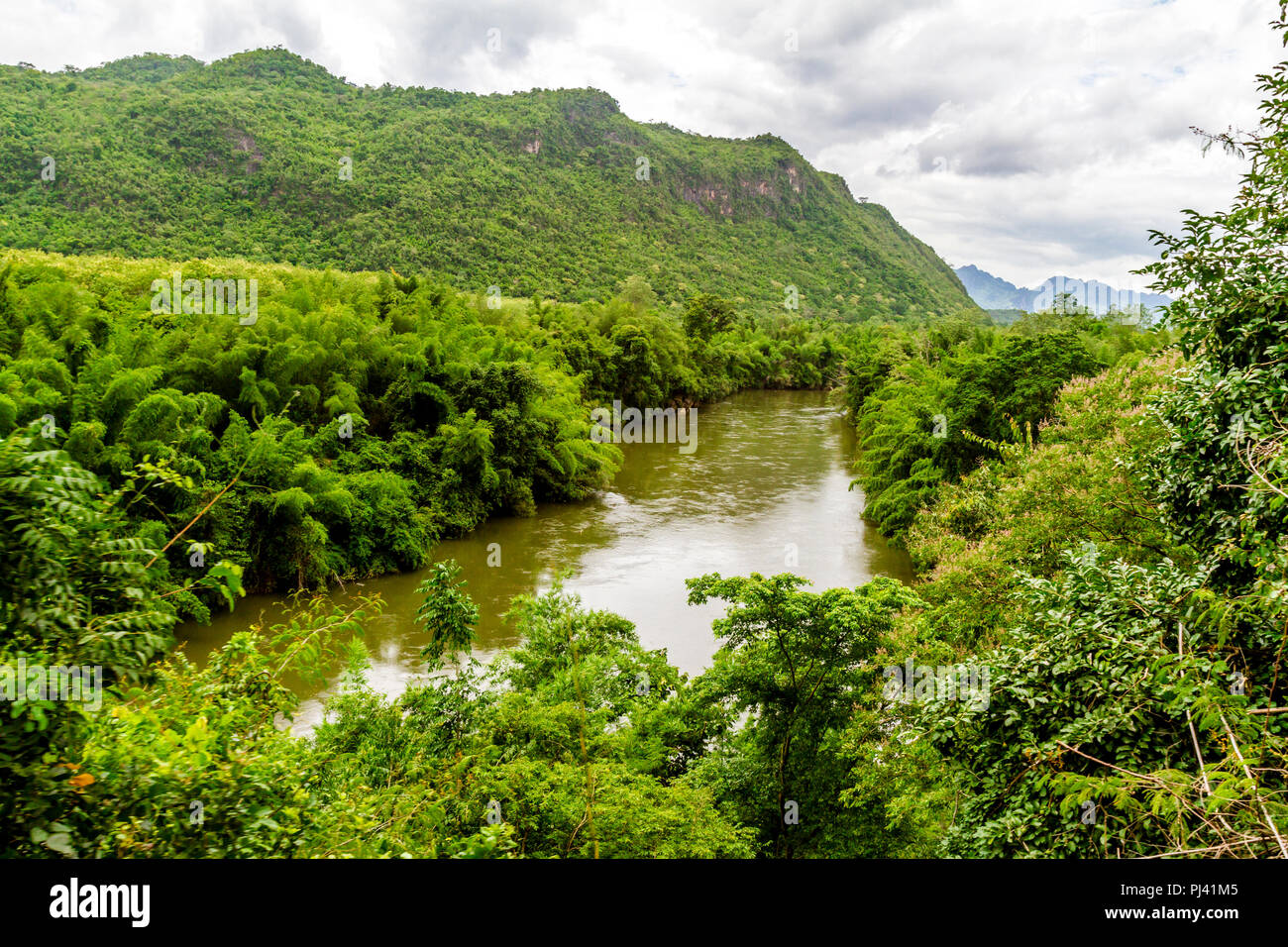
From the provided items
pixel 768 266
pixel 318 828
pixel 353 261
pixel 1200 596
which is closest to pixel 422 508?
pixel 318 828

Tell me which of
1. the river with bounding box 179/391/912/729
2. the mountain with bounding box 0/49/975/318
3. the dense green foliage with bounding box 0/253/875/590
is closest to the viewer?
the dense green foliage with bounding box 0/253/875/590

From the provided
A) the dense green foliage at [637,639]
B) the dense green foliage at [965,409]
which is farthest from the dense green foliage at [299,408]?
the dense green foliage at [965,409]

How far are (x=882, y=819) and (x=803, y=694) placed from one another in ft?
4.79

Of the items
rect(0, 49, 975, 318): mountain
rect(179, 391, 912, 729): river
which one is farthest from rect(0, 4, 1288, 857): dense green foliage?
rect(0, 49, 975, 318): mountain

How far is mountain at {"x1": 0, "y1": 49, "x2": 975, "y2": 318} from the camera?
42594 millimetres

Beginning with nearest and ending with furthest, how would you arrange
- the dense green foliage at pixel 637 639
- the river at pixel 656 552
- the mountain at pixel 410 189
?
the dense green foliage at pixel 637 639, the river at pixel 656 552, the mountain at pixel 410 189

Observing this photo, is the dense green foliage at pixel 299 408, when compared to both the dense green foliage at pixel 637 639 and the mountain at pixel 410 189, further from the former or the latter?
the mountain at pixel 410 189

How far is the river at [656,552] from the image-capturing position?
45.8 feet

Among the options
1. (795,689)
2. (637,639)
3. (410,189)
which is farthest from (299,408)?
(410,189)

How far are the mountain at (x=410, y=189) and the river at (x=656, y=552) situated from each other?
17.9 meters

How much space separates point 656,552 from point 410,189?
52719 millimetres

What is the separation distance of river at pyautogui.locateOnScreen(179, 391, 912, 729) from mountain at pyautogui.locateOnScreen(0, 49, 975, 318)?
17.9m

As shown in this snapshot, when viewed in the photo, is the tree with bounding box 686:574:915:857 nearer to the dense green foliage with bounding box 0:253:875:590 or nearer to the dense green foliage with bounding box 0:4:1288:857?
the dense green foliage with bounding box 0:4:1288:857

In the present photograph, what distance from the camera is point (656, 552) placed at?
19094 mm
